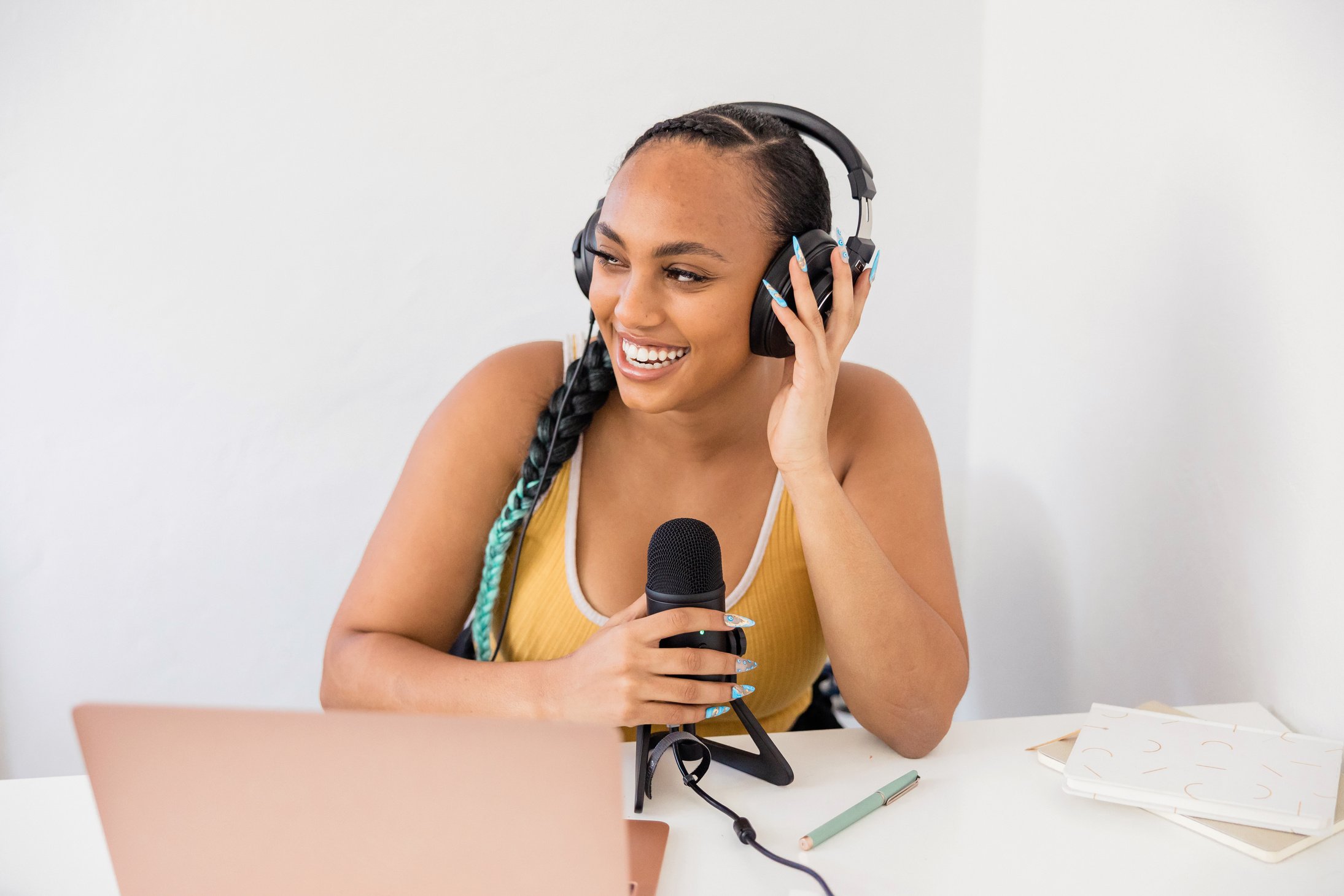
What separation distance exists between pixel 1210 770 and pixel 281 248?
5.48 ft

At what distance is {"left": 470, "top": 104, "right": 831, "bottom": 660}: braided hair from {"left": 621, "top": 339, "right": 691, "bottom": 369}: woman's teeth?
153 mm

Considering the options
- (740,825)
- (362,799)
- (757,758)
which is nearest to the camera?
(362,799)

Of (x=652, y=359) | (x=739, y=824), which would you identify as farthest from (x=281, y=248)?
(x=739, y=824)

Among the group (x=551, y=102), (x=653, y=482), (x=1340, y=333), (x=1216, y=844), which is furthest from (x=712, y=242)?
(x=551, y=102)

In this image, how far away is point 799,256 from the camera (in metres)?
1.11

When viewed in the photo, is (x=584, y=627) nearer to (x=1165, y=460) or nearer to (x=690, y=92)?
(x=1165, y=460)

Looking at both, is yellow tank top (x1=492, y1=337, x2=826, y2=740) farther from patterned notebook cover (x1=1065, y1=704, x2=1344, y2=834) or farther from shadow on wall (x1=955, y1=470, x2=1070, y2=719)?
shadow on wall (x1=955, y1=470, x2=1070, y2=719)

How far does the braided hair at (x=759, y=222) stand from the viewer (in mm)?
1149

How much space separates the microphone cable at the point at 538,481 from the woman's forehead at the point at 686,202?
17 centimetres

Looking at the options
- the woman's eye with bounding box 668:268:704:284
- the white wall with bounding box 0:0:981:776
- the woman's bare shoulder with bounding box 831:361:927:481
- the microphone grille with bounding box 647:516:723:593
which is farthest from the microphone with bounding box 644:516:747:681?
the white wall with bounding box 0:0:981:776

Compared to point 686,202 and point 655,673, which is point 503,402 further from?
point 655,673

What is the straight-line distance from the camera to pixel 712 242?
1.10 meters

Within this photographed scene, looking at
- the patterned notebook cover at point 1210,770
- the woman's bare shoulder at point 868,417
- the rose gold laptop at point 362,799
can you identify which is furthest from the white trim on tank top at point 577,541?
the rose gold laptop at point 362,799

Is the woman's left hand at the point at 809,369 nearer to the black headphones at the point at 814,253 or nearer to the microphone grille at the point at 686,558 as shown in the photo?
the black headphones at the point at 814,253
